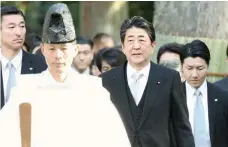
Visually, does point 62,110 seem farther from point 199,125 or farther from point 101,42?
point 101,42

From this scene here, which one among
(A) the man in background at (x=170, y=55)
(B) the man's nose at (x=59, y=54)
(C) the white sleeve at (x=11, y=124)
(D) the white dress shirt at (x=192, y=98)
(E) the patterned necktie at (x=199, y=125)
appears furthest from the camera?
(A) the man in background at (x=170, y=55)

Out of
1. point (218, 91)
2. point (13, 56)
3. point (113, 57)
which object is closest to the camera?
point (218, 91)

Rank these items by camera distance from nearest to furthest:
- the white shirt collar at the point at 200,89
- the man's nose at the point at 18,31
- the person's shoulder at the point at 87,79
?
the person's shoulder at the point at 87,79, the white shirt collar at the point at 200,89, the man's nose at the point at 18,31

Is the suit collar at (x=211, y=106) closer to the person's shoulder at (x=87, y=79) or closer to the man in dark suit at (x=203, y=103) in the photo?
the man in dark suit at (x=203, y=103)

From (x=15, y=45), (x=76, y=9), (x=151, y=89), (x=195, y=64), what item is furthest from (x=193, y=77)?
(x=76, y=9)

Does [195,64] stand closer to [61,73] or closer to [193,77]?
[193,77]

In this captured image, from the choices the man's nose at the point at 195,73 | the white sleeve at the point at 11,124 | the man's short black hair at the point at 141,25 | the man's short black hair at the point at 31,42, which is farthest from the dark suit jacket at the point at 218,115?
the man's short black hair at the point at 31,42

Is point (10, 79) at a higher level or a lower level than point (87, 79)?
lower

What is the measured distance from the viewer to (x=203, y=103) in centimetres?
850

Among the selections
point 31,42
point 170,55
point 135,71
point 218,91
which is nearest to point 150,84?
point 135,71

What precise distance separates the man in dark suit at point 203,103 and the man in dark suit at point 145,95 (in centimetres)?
72

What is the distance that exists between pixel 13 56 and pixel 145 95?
184 cm

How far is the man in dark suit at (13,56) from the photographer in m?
8.57

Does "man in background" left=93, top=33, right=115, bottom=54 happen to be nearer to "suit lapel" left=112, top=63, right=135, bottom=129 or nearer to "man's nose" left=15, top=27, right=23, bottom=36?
"man's nose" left=15, top=27, right=23, bottom=36
